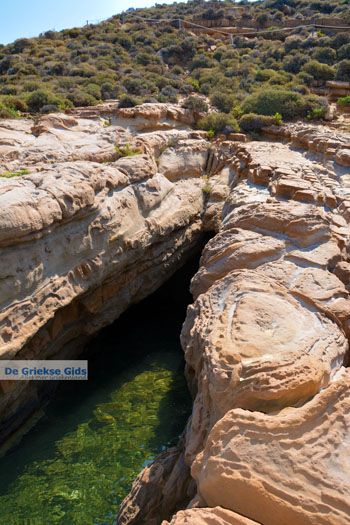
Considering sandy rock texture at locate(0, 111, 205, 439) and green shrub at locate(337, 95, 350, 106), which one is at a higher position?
green shrub at locate(337, 95, 350, 106)

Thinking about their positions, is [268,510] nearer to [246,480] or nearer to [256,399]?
[246,480]

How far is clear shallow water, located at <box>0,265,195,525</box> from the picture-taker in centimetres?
748

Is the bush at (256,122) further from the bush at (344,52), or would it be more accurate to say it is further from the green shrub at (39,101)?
the bush at (344,52)

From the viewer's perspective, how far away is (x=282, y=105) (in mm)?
18000

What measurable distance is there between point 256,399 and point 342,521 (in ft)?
5.19

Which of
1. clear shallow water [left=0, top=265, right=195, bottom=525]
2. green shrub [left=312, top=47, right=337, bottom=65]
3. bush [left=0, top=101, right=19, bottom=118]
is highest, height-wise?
green shrub [left=312, top=47, right=337, bottom=65]

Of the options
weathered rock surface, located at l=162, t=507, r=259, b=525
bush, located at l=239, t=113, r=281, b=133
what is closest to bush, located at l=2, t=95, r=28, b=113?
bush, located at l=239, t=113, r=281, b=133

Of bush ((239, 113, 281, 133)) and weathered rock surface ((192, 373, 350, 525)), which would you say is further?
bush ((239, 113, 281, 133))

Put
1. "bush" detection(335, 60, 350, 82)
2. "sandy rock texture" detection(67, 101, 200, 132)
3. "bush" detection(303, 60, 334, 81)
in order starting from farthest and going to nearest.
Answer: "bush" detection(303, 60, 334, 81)
"bush" detection(335, 60, 350, 82)
"sandy rock texture" detection(67, 101, 200, 132)

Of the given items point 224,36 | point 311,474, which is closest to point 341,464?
point 311,474

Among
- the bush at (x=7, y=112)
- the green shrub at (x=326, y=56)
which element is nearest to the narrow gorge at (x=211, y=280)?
the bush at (x=7, y=112)

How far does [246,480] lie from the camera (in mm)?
4379

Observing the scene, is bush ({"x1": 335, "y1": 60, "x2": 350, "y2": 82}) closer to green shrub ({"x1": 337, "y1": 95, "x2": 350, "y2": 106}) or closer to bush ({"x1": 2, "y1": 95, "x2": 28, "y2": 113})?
green shrub ({"x1": 337, "y1": 95, "x2": 350, "y2": 106})

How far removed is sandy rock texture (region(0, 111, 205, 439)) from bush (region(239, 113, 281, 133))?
2.98 meters
